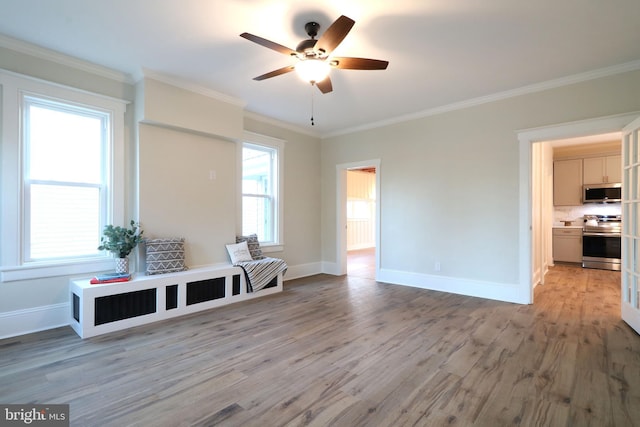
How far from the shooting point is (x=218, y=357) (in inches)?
96.7

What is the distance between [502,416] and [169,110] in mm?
4134

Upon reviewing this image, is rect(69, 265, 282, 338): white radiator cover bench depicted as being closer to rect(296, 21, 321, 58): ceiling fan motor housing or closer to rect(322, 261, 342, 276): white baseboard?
rect(322, 261, 342, 276): white baseboard

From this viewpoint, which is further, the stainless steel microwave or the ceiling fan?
the stainless steel microwave

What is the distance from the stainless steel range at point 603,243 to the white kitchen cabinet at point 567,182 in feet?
2.08

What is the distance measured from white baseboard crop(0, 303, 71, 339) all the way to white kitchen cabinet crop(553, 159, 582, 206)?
9040mm

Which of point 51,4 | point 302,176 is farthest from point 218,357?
point 302,176

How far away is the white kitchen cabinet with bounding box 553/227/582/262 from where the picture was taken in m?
6.48

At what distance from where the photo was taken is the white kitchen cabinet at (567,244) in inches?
255

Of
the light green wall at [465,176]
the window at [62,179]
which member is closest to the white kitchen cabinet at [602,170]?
the light green wall at [465,176]

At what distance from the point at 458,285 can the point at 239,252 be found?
321 cm

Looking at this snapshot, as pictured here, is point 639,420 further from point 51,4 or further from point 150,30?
point 51,4

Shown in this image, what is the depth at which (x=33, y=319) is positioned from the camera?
9.68ft

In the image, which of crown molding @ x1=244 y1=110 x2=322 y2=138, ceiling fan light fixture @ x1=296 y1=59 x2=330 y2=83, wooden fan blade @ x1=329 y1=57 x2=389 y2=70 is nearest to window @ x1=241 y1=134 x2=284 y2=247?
crown molding @ x1=244 y1=110 x2=322 y2=138

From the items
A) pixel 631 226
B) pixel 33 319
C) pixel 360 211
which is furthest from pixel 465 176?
pixel 360 211
